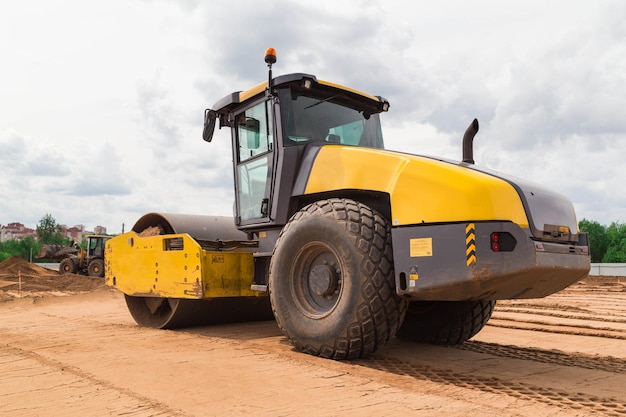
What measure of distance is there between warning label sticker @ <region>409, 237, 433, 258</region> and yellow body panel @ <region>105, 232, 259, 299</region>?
257cm

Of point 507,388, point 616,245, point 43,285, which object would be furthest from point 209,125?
point 616,245

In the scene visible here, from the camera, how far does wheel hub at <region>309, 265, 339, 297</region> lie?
4902 millimetres

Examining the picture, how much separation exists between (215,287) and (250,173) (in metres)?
1.34

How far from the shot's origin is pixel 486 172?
4.68 m

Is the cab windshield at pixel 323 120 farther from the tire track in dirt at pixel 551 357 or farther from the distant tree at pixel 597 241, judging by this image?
the distant tree at pixel 597 241

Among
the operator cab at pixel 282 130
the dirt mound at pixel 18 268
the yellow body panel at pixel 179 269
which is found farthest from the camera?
the dirt mound at pixel 18 268

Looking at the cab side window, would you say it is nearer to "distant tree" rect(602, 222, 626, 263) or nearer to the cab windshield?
the cab windshield

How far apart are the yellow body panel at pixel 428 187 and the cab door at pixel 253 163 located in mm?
1173

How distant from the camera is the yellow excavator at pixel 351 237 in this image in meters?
4.26

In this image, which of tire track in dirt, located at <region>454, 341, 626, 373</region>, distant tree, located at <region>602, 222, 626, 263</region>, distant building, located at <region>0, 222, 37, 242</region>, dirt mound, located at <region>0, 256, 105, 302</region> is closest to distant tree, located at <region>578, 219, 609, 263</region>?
distant tree, located at <region>602, 222, 626, 263</region>

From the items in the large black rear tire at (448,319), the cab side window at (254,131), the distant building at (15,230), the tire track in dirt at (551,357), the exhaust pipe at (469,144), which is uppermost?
the distant building at (15,230)

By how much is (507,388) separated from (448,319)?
1.84 metres

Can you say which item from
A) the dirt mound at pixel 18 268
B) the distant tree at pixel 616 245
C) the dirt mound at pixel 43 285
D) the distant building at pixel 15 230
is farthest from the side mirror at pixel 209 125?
the distant building at pixel 15 230

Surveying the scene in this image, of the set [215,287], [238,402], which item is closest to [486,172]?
[238,402]
